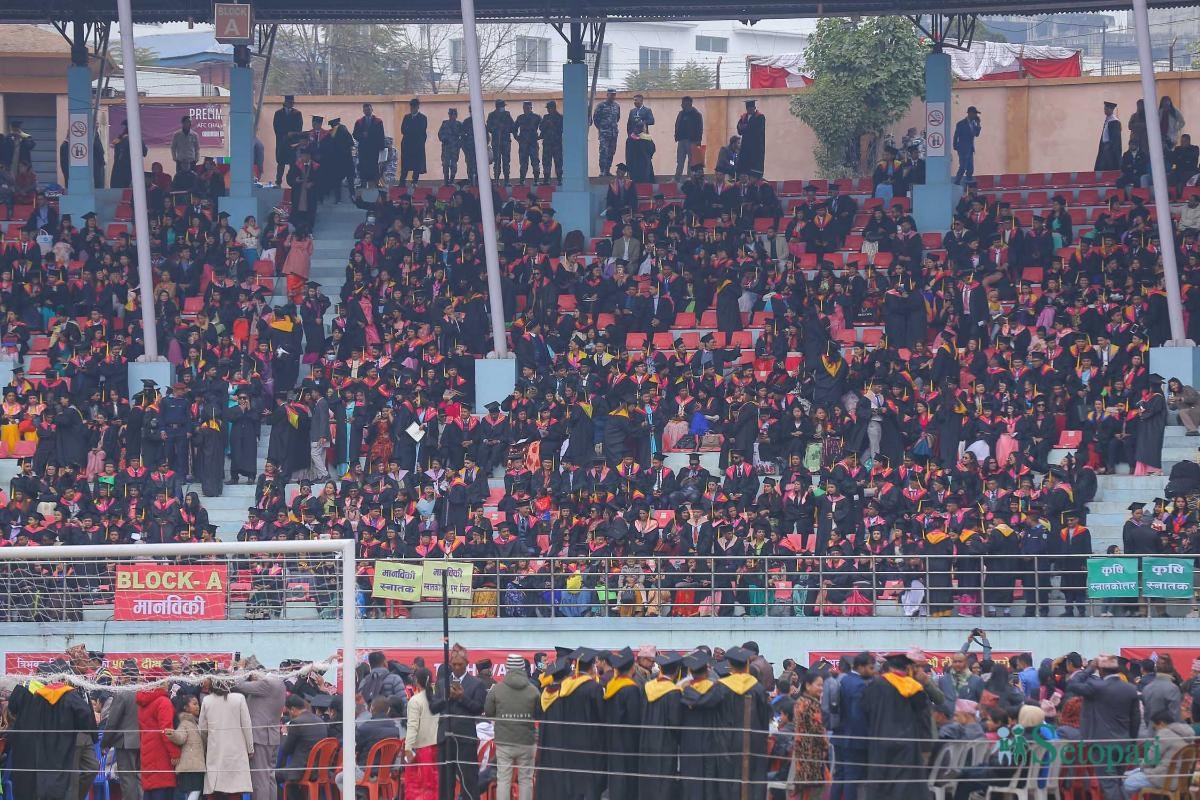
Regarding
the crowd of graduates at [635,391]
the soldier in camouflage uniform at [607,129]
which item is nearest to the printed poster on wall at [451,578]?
the crowd of graduates at [635,391]

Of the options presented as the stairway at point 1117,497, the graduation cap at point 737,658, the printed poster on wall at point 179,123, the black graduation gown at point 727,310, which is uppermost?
the printed poster on wall at point 179,123

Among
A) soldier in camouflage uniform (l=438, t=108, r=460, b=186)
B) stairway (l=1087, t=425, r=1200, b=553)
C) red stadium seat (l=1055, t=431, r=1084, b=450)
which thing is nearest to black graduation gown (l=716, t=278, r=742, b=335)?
red stadium seat (l=1055, t=431, r=1084, b=450)

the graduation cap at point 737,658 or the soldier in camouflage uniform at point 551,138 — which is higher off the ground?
the soldier in camouflage uniform at point 551,138

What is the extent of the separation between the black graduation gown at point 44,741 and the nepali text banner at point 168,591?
10.2 ft

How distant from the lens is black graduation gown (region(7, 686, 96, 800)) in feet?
48.3

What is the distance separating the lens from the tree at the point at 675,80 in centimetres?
Result: 5509

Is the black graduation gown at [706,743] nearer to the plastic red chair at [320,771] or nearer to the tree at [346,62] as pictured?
the plastic red chair at [320,771]

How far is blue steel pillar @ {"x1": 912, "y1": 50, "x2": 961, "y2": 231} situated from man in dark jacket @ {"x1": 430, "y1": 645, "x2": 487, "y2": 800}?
670 inches

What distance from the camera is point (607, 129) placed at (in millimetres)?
34375

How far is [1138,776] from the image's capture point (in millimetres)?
13922

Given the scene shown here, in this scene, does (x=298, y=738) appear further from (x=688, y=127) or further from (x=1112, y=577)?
(x=688, y=127)

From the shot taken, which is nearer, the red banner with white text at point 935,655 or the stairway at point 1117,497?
the red banner with white text at point 935,655

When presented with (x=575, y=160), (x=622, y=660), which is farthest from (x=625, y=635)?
(x=575, y=160)

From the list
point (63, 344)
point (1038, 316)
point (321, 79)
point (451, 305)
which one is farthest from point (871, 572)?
point (321, 79)
